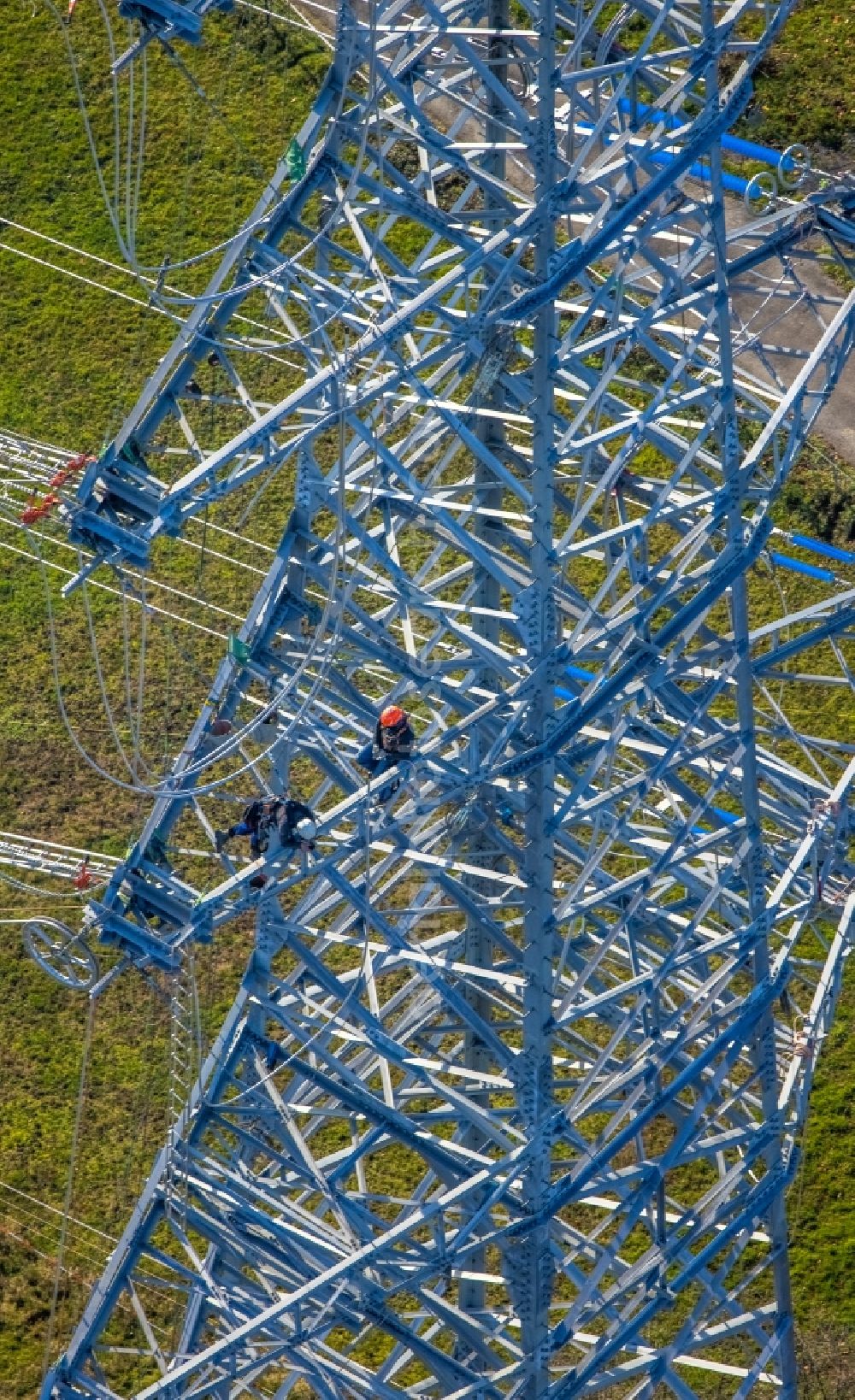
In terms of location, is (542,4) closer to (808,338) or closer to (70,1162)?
(70,1162)

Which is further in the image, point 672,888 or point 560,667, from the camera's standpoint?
point 672,888

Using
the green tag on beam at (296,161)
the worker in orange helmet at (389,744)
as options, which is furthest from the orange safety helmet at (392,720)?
the green tag on beam at (296,161)

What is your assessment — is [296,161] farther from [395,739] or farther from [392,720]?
[395,739]

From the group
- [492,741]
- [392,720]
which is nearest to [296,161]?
[392,720]

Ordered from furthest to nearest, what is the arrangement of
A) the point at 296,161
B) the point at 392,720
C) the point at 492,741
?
the point at 492,741, the point at 392,720, the point at 296,161

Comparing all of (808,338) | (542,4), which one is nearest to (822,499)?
(808,338)

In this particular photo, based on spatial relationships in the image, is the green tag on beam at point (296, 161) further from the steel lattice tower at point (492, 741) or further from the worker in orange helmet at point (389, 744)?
the worker in orange helmet at point (389, 744)

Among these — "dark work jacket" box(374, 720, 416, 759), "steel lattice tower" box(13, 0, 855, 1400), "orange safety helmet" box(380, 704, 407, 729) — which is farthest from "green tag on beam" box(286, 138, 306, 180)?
"dark work jacket" box(374, 720, 416, 759)
